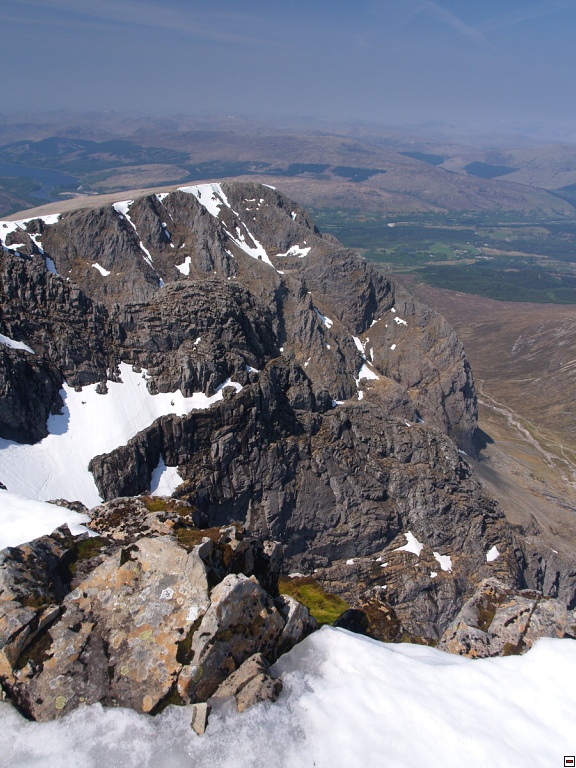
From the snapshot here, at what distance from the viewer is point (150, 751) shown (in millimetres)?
14125

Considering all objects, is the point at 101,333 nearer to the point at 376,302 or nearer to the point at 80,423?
the point at 80,423

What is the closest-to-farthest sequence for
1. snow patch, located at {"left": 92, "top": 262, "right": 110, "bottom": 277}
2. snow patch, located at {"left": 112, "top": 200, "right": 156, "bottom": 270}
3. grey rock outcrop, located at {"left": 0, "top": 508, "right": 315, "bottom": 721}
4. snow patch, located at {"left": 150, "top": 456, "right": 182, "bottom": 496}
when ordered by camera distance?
grey rock outcrop, located at {"left": 0, "top": 508, "right": 315, "bottom": 721} < snow patch, located at {"left": 150, "top": 456, "right": 182, "bottom": 496} < snow patch, located at {"left": 92, "top": 262, "right": 110, "bottom": 277} < snow patch, located at {"left": 112, "top": 200, "right": 156, "bottom": 270}

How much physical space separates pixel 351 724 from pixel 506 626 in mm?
11520

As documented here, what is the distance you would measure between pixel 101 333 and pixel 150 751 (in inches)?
2751

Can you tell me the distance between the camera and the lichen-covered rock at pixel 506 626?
2252 cm

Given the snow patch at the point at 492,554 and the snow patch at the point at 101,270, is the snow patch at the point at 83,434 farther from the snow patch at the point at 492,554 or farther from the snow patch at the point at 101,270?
the snow patch at the point at 101,270

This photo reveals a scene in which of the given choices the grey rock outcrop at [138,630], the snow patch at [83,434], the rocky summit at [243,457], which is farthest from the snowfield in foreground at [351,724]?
the snow patch at [83,434]

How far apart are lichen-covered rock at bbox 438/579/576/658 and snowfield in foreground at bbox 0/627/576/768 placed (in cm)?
308

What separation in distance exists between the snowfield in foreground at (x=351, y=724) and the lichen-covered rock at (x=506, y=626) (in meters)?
3.08

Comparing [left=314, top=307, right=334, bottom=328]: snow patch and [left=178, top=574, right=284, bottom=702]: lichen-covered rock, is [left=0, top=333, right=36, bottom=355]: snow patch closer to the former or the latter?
[left=178, top=574, right=284, bottom=702]: lichen-covered rock

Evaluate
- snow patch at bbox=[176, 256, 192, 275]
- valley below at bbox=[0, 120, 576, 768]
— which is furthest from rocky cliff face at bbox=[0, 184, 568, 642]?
snow patch at bbox=[176, 256, 192, 275]

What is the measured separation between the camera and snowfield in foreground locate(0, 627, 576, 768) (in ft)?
46.4

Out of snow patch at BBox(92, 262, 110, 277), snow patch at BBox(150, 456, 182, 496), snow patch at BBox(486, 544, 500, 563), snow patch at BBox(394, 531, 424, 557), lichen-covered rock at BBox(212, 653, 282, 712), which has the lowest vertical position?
snow patch at BBox(486, 544, 500, 563)

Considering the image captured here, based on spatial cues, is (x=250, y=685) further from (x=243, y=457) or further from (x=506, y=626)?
(x=243, y=457)
